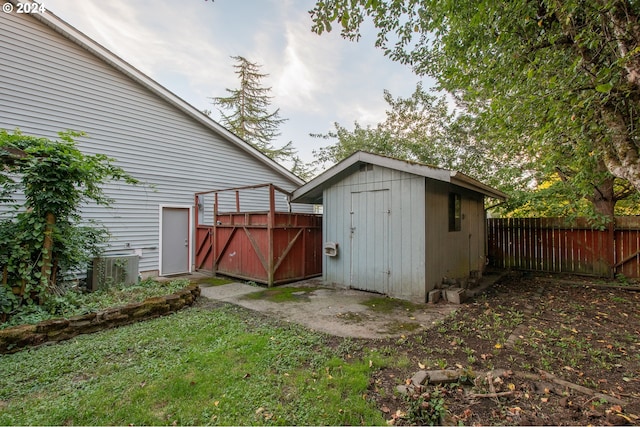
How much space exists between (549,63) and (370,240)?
13.7 feet

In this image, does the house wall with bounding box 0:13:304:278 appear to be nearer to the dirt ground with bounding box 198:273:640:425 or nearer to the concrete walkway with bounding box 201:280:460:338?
the concrete walkway with bounding box 201:280:460:338

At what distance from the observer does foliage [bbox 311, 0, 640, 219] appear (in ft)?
10.4

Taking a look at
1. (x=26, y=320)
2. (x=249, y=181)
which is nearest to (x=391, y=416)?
(x=26, y=320)

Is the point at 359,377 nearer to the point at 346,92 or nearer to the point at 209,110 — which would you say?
the point at 346,92

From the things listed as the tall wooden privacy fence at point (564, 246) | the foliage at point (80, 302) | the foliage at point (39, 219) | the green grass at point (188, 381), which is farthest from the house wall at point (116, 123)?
the tall wooden privacy fence at point (564, 246)

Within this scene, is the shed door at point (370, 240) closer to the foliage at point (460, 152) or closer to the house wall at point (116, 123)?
the foliage at point (460, 152)

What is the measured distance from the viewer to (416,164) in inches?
197

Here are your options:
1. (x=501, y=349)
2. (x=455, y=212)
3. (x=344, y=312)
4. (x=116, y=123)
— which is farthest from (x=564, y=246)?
(x=116, y=123)

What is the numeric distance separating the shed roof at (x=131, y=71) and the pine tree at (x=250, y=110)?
10223 mm

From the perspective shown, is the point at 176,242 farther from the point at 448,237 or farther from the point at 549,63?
the point at 549,63

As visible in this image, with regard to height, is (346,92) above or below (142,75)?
above

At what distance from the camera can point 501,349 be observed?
3188 millimetres

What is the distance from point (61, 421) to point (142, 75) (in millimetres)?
8141

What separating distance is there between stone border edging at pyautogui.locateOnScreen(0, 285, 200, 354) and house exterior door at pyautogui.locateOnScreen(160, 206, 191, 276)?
11.1 ft
